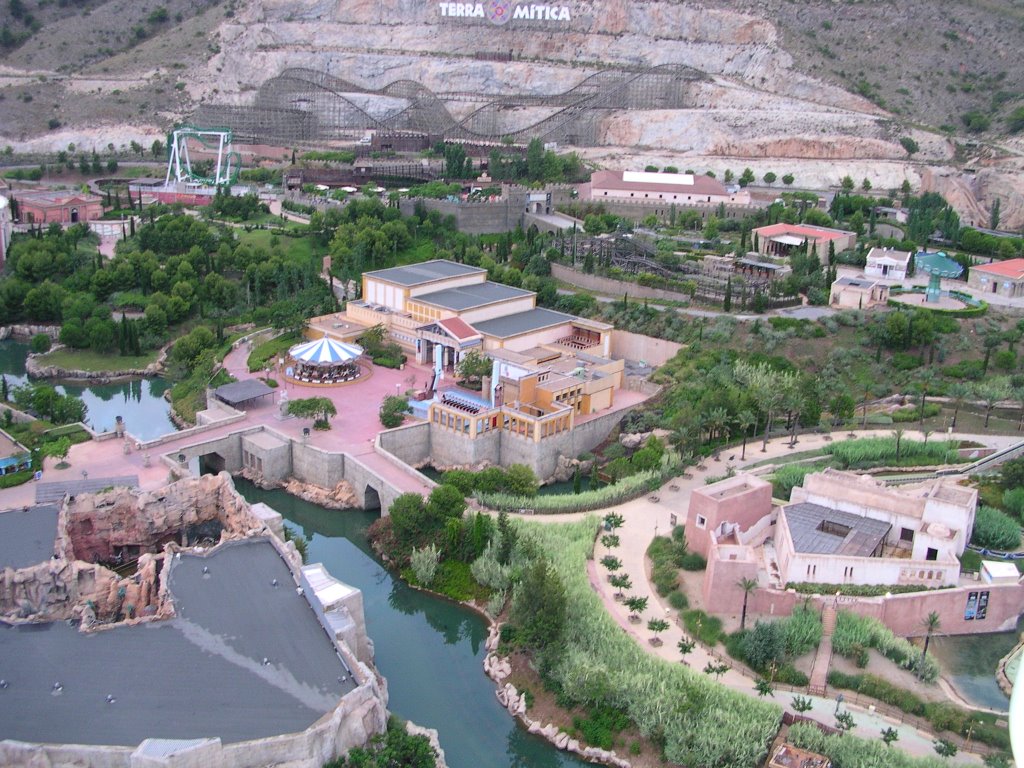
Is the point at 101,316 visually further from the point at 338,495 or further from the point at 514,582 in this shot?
the point at 514,582

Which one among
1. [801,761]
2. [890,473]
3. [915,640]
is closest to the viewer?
[801,761]

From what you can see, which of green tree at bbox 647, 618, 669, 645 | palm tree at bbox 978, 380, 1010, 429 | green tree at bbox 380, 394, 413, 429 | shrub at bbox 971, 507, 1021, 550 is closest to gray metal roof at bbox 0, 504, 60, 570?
green tree at bbox 380, 394, 413, 429

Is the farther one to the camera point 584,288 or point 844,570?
point 584,288

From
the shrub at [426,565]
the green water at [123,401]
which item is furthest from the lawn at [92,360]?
the shrub at [426,565]

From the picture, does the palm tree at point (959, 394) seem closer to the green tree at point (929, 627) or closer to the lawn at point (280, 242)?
the green tree at point (929, 627)

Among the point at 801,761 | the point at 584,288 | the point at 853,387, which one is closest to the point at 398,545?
the point at 801,761
